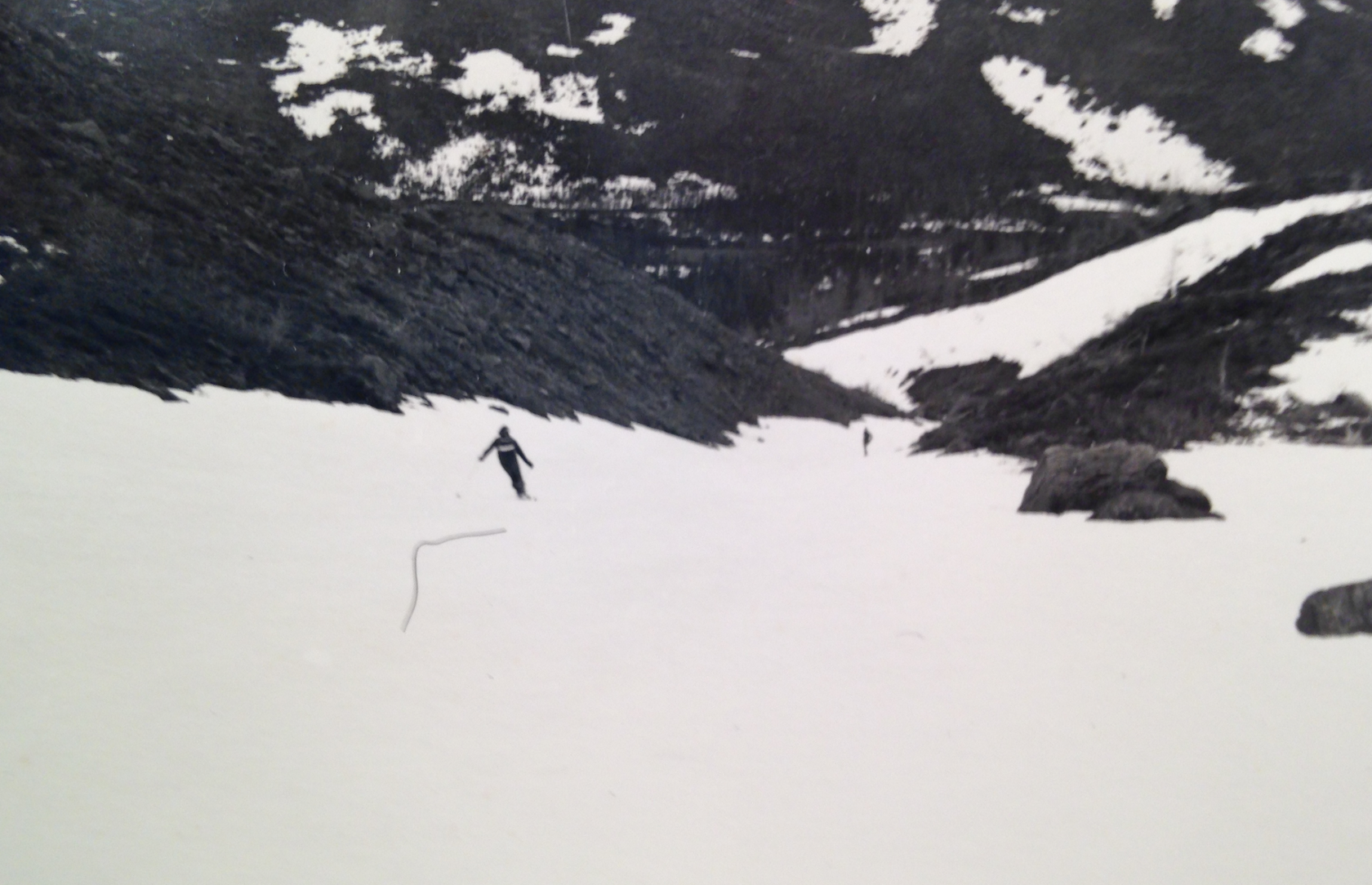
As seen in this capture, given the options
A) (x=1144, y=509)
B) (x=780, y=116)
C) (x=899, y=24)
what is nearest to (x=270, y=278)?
(x=780, y=116)

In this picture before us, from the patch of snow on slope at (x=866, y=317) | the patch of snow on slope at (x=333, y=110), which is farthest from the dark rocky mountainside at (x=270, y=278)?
the patch of snow on slope at (x=866, y=317)

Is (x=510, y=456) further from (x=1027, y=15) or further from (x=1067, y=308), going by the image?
(x=1027, y=15)

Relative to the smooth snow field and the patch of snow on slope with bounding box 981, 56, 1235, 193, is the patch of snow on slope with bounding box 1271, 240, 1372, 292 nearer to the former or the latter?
the smooth snow field

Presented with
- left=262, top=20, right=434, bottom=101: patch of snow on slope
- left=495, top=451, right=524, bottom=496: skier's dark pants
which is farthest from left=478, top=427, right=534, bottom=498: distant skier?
left=262, top=20, right=434, bottom=101: patch of snow on slope

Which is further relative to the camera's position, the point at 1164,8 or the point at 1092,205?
the point at 1092,205

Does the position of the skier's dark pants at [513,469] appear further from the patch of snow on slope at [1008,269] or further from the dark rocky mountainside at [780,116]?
the patch of snow on slope at [1008,269]

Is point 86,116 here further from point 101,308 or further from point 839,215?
point 839,215
